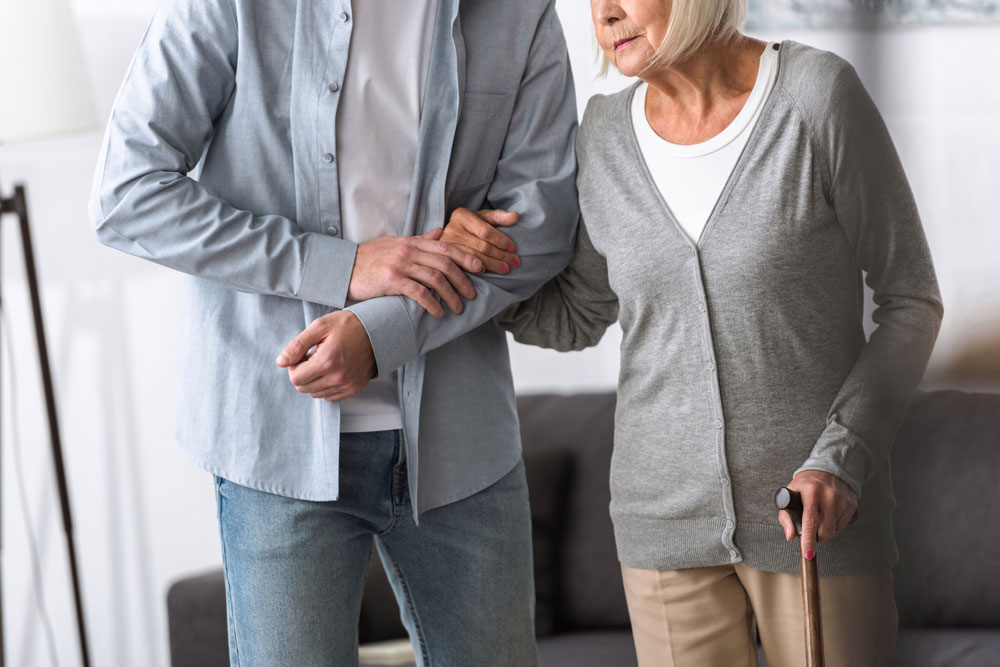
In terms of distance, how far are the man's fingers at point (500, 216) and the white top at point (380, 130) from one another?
9 centimetres

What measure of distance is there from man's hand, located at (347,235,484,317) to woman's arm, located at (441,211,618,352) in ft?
0.11

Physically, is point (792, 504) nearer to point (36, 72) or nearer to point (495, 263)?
point (495, 263)

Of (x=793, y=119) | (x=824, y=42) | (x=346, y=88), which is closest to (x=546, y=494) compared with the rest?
(x=346, y=88)

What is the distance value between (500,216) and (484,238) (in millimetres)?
44

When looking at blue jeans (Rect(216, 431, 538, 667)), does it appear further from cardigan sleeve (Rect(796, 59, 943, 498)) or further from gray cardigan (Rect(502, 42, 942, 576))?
cardigan sleeve (Rect(796, 59, 943, 498))

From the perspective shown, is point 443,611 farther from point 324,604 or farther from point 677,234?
point 677,234

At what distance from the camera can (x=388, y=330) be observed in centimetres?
102

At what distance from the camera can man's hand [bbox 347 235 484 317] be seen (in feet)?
3.40

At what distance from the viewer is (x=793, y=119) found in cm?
83

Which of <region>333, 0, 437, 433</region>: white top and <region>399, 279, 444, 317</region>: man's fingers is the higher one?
<region>333, 0, 437, 433</region>: white top

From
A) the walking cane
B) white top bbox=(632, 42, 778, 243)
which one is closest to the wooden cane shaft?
the walking cane

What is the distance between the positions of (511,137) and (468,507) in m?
0.42

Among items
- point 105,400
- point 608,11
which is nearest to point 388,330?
point 608,11

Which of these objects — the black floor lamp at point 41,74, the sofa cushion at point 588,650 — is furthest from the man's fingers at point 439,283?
the black floor lamp at point 41,74
